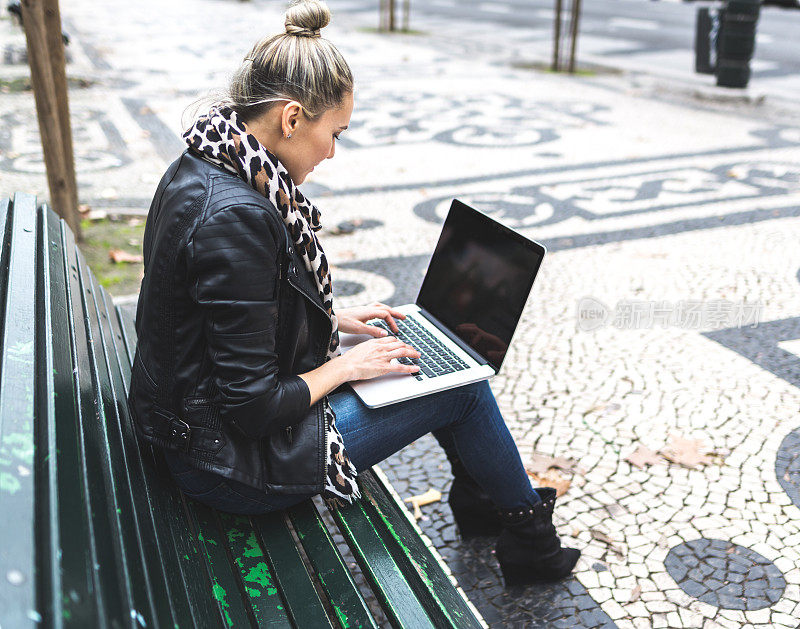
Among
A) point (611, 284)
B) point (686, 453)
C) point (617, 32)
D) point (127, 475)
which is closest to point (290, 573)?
point (127, 475)

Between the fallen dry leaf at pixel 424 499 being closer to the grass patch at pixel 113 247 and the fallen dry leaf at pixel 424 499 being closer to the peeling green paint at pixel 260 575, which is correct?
the peeling green paint at pixel 260 575

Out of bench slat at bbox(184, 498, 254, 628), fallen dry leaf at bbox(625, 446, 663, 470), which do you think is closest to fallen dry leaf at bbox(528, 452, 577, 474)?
fallen dry leaf at bbox(625, 446, 663, 470)

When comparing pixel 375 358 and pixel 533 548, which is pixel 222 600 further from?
pixel 533 548

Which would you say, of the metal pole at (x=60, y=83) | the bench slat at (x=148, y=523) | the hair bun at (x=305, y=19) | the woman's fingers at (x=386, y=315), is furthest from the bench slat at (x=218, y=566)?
the metal pole at (x=60, y=83)

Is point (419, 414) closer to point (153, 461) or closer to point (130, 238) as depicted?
point (153, 461)

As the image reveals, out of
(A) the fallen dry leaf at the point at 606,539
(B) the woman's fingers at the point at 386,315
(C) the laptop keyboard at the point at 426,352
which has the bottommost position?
(A) the fallen dry leaf at the point at 606,539

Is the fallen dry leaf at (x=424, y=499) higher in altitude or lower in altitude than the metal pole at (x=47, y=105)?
lower

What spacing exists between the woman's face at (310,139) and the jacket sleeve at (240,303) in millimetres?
256

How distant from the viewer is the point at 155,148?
7.52 metres

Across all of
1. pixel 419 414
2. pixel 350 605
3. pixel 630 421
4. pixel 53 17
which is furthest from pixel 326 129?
pixel 53 17

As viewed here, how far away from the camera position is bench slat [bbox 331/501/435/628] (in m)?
1.68

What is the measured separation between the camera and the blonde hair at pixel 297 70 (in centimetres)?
180

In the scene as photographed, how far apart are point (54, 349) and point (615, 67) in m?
12.2

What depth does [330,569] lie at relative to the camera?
1.80 m
